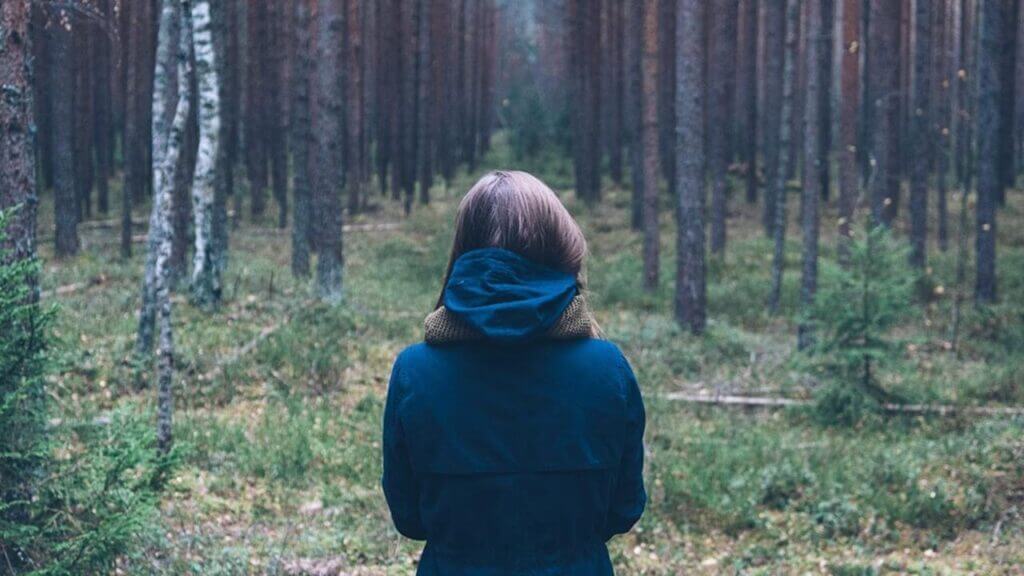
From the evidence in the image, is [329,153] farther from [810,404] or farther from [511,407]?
[511,407]

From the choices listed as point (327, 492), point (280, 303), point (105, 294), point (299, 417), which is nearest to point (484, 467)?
point (327, 492)

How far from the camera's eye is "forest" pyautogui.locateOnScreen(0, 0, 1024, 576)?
608cm

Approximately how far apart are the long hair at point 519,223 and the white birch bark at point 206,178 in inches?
359

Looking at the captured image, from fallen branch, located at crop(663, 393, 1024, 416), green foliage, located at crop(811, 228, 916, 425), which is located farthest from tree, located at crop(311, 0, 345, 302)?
green foliage, located at crop(811, 228, 916, 425)

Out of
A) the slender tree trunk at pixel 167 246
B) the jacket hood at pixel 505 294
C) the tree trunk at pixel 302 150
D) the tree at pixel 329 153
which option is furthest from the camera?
the tree trunk at pixel 302 150

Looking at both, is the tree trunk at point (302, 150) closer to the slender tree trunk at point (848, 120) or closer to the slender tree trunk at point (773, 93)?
the slender tree trunk at point (773, 93)

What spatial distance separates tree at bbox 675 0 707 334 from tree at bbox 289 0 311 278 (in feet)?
23.5

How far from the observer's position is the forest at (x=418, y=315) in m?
6.08

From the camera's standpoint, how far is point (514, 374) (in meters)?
2.28

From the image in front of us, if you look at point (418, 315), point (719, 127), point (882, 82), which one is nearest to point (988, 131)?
point (882, 82)

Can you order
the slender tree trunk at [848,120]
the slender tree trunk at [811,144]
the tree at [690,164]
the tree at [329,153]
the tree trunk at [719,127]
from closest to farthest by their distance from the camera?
the slender tree trunk at [811,144]
the tree at [690,164]
the tree at [329,153]
the slender tree trunk at [848,120]
the tree trunk at [719,127]

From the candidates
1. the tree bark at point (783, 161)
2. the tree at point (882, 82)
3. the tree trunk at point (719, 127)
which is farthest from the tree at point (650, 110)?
the tree at point (882, 82)

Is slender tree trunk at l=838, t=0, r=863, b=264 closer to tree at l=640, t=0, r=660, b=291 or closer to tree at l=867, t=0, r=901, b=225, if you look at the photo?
tree at l=867, t=0, r=901, b=225

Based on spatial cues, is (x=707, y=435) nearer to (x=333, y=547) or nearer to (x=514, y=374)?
(x=333, y=547)
